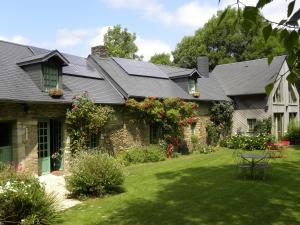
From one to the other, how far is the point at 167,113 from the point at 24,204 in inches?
478

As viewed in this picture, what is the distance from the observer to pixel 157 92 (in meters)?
20.3

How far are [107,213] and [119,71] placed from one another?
1312 centimetres

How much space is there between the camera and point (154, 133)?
1981cm

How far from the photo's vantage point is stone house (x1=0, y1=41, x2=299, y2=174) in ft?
Answer: 42.5

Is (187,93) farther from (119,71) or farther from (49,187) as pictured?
(49,187)

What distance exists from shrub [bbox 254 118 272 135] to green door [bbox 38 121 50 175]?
593 inches

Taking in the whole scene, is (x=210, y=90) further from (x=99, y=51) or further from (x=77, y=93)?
(x=77, y=93)

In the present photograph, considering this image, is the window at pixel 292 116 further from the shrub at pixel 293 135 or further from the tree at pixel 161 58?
the tree at pixel 161 58

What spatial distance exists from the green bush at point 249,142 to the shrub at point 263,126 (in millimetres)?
1851

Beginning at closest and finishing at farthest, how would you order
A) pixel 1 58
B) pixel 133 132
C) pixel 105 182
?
pixel 105 182 → pixel 1 58 → pixel 133 132

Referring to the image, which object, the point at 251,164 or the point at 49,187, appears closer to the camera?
the point at 49,187

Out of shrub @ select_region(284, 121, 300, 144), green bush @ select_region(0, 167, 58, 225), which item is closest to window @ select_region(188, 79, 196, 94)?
shrub @ select_region(284, 121, 300, 144)

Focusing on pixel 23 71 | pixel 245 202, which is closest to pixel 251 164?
pixel 245 202

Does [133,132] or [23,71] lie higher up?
[23,71]
